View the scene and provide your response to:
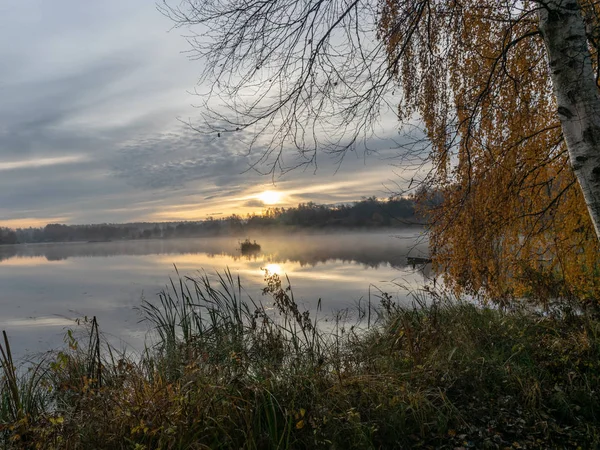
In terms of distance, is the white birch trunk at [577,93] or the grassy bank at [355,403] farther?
the white birch trunk at [577,93]

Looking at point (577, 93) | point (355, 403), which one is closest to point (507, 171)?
point (577, 93)

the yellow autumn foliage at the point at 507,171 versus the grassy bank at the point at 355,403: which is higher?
the yellow autumn foliage at the point at 507,171

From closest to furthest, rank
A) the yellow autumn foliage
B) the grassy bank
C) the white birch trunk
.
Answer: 1. the grassy bank
2. the white birch trunk
3. the yellow autumn foliage

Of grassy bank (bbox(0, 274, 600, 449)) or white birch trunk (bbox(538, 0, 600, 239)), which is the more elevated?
white birch trunk (bbox(538, 0, 600, 239))

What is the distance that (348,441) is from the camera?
9.68ft

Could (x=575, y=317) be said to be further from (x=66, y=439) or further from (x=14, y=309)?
(x=14, y=309)

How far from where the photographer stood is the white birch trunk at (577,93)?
302 cm

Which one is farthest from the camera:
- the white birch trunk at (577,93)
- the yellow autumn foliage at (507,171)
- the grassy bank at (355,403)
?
the yellow autumn foliage at (507,171)

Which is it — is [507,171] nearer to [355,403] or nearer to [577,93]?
[577,93]

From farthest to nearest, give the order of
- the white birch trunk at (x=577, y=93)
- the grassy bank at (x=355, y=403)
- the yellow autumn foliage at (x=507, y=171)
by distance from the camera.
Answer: the yellow autumn foliage at (x=507, y=171), the white birch trunk at (x=577, y=93), the grassy bank at (x=355, y=403)

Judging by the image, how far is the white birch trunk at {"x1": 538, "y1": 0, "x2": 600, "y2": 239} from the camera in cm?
302

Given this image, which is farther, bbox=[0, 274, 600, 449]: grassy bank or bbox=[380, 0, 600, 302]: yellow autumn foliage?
bbox=[380, 0, 600, 302]: yellow autumn foliage

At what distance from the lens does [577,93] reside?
3.06 m

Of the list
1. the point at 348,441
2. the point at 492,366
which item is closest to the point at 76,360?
the point at 348,441
